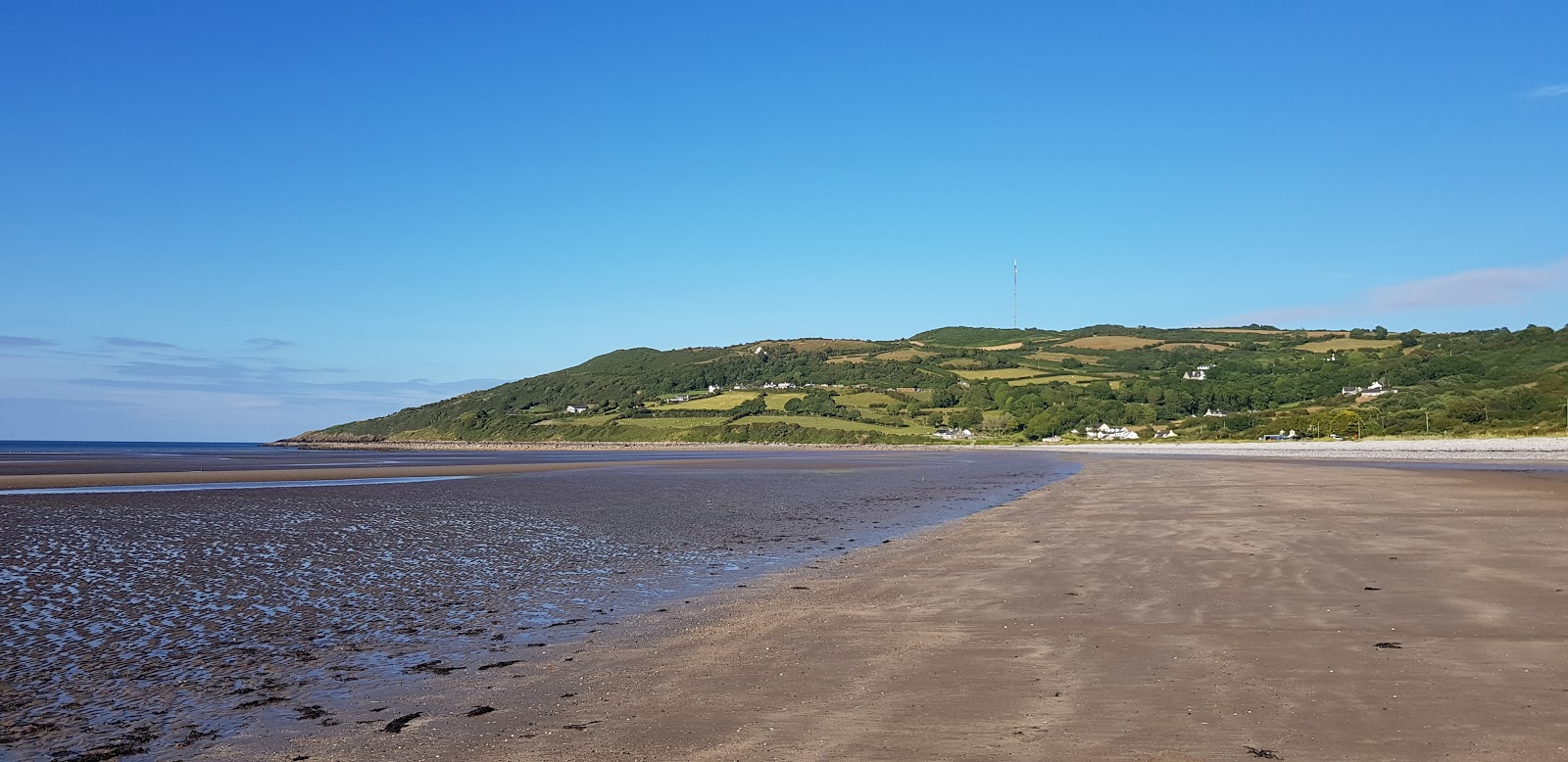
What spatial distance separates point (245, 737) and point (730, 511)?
852 inches

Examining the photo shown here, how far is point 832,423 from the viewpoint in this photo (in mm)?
148375

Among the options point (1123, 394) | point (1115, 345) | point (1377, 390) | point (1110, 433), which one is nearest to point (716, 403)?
point (1123, 394)

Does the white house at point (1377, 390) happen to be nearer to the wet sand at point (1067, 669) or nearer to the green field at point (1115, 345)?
the green field at point (1115, 345)

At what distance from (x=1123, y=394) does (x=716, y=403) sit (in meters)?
65.5

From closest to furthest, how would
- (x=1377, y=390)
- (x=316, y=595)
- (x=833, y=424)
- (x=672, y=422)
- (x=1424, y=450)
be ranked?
(x=316, y=595)
(x=1424, y=450)
(x=1377, y=390)
(x=833, y=424)
(x=672, y=422)

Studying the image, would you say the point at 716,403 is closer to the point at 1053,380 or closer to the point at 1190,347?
the point at 1053,380

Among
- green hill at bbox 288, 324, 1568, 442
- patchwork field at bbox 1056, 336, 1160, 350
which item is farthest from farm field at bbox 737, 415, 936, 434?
patchwork field at bbox 1056, 336, 1160, 350

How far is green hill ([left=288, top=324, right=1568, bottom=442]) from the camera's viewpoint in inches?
4016

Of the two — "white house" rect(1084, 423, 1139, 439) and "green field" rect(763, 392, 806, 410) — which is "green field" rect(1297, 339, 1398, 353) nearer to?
"white house" rect(1084, 423, 1139, 439)

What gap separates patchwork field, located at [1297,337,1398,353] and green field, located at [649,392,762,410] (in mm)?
93115

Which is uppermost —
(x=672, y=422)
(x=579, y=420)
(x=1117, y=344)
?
(x=1117, y=344)

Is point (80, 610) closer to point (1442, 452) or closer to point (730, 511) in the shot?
point (730, 511)

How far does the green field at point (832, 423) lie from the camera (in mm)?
140250

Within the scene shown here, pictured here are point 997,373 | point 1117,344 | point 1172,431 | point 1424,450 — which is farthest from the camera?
point 1117,344
